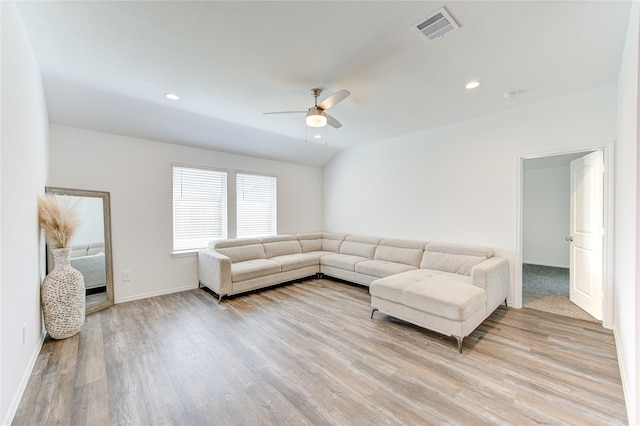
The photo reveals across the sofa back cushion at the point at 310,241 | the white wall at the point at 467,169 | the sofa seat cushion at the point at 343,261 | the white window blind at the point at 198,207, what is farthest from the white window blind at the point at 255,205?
the white wall at the point at 467,169

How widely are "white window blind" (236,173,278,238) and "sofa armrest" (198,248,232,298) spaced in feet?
3.38

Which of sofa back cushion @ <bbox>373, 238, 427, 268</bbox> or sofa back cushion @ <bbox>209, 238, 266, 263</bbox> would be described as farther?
sofa back cushion @ <bbox>209, 238, 266, 263</bbox>

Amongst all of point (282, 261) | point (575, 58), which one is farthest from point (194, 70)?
point (575, 58)

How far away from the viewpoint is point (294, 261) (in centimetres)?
482

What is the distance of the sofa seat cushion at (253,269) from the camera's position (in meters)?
4.01

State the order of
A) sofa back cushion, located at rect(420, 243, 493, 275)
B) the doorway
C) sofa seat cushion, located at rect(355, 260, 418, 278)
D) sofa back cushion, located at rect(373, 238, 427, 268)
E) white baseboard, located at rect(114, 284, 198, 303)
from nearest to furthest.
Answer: sofa back cushion, located at rect(420, 243, 493, 275)
white baseboard, located at rect(114, 284, 198, 303)
sofa seat cushion, located at rect(355, 260, 418, 278)
sofa back cushion, located at rect(373, 238, 427, 268)
the doorway

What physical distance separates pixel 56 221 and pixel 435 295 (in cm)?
411

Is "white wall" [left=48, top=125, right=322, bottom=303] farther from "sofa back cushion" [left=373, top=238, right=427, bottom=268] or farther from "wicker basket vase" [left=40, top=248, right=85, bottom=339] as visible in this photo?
"sofa back cushion" [left=373, top=238, right=427, bottom=268]

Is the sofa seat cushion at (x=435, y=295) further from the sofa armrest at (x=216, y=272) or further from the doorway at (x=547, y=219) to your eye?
the doorway at (x=547, y=219)

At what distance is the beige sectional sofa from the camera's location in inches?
106

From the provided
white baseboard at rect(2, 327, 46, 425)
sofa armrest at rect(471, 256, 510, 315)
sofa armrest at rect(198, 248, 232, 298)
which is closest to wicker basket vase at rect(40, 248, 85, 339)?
white baseboard at rect(2, 327, 46, 425)

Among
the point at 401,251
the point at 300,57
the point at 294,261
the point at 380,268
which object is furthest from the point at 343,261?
the point at 300,57

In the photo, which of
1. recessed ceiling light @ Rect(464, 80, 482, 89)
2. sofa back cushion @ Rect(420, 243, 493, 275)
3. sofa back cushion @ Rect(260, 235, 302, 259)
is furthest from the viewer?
Result: sofa back cushion @ Rect(260, 235, 302, 259)

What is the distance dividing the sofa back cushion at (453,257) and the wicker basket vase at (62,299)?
14.9ft
